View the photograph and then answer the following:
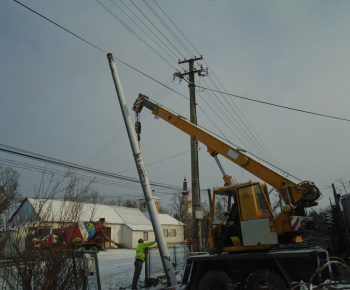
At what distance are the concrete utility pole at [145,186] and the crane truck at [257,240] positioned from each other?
0.64 meters

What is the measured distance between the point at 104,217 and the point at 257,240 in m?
33.8

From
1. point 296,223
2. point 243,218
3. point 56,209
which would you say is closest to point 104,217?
point 243,218

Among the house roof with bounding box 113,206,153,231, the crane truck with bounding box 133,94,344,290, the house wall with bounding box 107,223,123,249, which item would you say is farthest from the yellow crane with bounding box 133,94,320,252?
the house roof with bounding box 113,206,153,231

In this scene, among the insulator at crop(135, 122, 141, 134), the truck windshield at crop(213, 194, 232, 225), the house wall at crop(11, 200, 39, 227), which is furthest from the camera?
the insulator at crop(135, 122, 141, 134)

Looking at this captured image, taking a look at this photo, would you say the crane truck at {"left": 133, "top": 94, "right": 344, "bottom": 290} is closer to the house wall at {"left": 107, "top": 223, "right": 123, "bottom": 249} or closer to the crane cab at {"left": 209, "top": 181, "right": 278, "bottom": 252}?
the crane cab at {"left": 209, "top": 181, "right": 278, "bottom": 252}

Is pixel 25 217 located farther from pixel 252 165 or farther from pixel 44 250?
pixel 252 165

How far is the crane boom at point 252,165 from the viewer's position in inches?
324

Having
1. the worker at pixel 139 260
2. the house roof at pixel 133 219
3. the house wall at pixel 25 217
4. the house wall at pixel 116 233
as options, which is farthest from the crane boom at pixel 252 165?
the house roof at pixel 133 219

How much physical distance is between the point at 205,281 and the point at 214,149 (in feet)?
13.2

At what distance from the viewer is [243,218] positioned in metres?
8.22

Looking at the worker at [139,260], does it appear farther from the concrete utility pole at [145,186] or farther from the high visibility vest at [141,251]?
the concrete utility pole at [145,186]

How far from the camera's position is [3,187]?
20.5 ft

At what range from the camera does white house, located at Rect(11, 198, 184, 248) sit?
18.0 ft

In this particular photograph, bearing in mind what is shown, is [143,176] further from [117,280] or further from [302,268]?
[117,280]
